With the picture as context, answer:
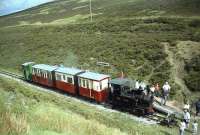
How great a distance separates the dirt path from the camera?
1274 inches

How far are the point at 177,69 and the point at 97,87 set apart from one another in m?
11.2

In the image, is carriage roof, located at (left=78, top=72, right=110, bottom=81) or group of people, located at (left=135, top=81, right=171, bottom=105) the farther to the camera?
carriage roof, located at (left=78, top=72, right=110, bottom=81)

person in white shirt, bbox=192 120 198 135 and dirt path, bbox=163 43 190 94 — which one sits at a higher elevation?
dirt path, bbox=163 43 190 94

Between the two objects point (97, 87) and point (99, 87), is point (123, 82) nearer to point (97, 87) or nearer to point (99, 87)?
point (99, 87)

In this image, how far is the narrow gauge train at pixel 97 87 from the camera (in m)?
26.4

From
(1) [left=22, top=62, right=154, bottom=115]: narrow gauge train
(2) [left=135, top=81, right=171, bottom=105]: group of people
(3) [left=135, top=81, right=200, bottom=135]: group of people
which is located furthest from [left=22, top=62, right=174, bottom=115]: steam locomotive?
(3) [left=135, top=81, right=200, bottom=135]: group of people

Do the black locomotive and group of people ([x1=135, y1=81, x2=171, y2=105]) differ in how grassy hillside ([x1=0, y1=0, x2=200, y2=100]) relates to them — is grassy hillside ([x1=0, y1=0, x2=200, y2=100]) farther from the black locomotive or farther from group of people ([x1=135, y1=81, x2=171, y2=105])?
the black locomotive

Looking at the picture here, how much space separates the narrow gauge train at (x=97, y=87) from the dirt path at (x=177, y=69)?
702 centimetres

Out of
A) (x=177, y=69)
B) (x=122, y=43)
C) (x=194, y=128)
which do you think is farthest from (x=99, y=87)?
(x=122, y=43)

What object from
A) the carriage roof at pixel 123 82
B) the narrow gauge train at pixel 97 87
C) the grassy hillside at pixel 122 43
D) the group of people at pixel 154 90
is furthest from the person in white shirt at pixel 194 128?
the grassy hillside at pixel 122 43

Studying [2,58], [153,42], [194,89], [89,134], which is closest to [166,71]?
[194,89]

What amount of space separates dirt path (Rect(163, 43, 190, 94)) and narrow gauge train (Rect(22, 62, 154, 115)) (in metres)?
7.02

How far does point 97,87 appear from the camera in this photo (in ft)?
97.3

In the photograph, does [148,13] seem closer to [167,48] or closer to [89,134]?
[167,48]
